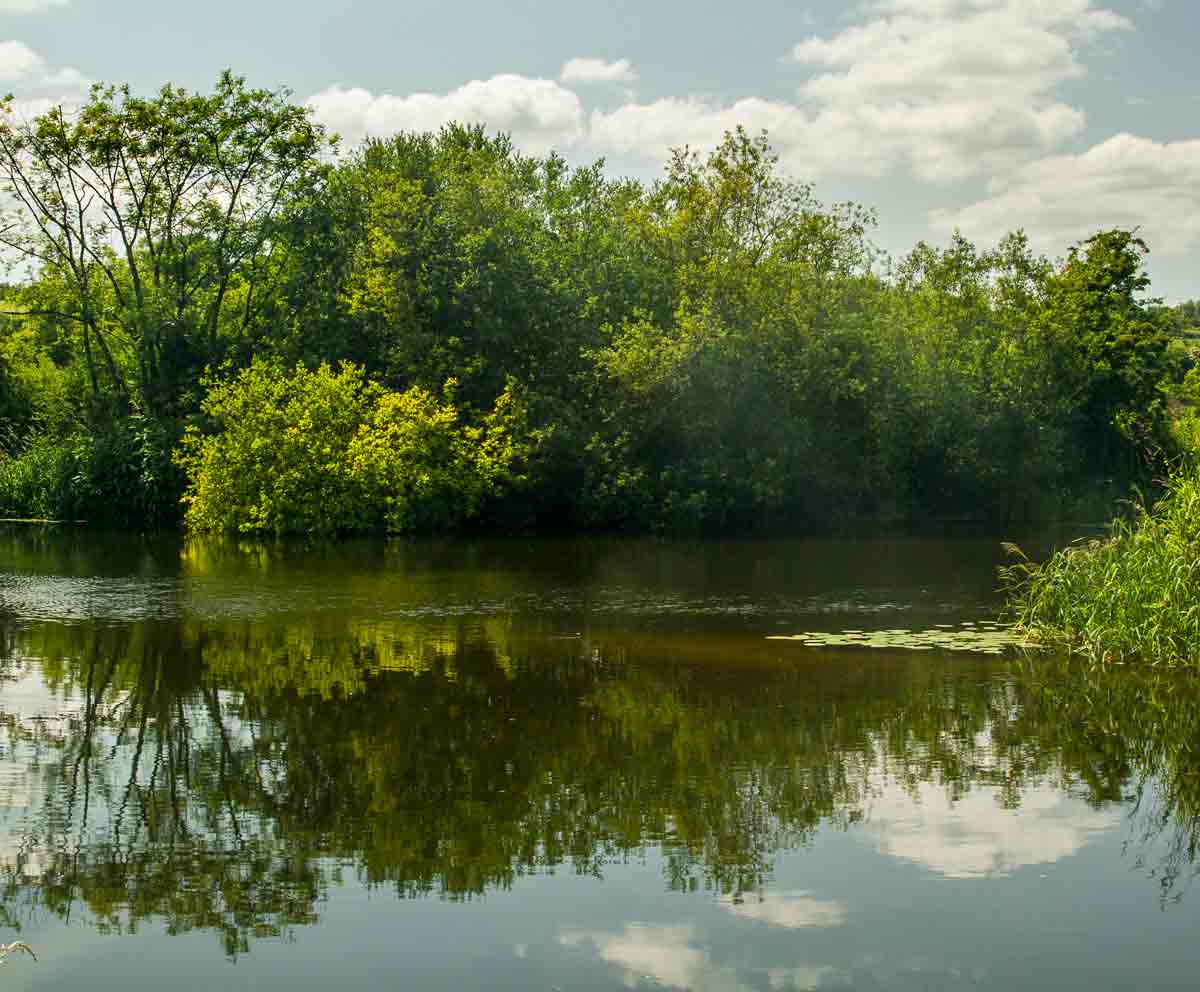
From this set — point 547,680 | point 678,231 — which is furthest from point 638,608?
point 678,231

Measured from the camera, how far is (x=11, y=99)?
36438mm

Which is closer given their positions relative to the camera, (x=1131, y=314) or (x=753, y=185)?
(x=753, y=185)

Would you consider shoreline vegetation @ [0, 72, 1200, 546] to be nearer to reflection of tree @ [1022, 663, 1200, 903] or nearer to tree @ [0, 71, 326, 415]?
tree @ [0, 71, 326, 415]

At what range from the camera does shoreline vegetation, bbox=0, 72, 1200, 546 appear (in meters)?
33.8

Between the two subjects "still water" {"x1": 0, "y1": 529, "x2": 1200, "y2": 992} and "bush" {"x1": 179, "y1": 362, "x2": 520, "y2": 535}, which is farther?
"bush" {"x1": 179, "y1": 362, "x2": 520, "y2": 535}

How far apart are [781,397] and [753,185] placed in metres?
6.14

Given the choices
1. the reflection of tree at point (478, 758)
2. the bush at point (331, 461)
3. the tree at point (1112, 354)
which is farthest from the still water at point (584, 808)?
the tree at point (1112, 354)

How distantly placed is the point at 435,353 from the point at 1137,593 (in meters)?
24.1

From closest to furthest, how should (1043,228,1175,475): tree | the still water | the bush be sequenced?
the still water
the bush
(1043,228,1175,475): tree

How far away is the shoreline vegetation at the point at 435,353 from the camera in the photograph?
33.8 m

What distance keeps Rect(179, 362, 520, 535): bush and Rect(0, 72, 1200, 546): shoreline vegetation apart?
0.23ft

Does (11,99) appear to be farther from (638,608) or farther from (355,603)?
(638,608)

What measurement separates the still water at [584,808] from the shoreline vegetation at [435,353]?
53.3 feet

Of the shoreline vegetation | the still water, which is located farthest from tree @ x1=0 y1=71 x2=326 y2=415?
the still water
